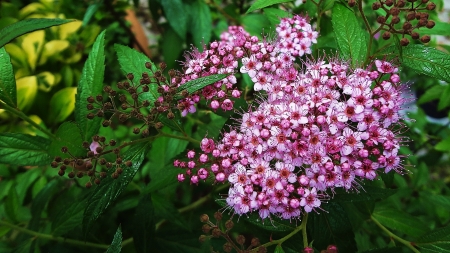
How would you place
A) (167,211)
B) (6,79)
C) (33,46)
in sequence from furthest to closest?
(33,46) < (167,211) < (6,79)

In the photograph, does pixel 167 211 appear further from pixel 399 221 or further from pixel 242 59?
pixel 399 221

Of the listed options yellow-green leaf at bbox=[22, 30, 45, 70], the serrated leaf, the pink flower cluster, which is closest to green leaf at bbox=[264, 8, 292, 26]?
the pink flower cluster

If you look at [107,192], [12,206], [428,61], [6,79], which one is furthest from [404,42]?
[12,206]

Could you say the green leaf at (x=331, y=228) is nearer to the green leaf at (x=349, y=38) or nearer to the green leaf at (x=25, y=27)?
the green leaf at (x=349, y=38)

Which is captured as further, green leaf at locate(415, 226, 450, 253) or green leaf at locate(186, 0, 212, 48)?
green leaf at locate(186, 0, 212, 48)

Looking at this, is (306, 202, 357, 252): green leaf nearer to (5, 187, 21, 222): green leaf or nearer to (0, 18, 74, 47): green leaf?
(0, 18, 74, 47): green leaf
